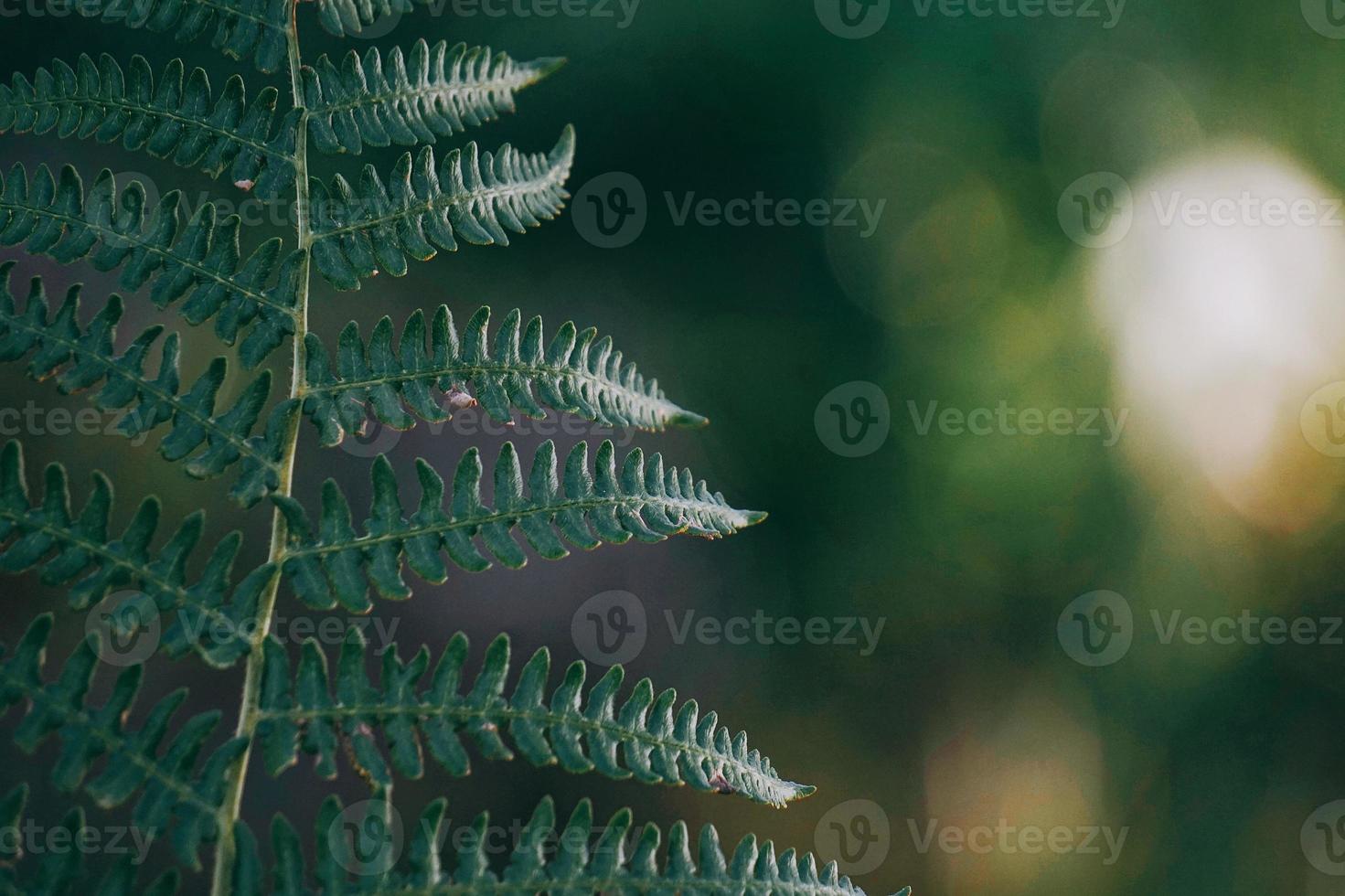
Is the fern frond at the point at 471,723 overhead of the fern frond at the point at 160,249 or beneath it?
beneath

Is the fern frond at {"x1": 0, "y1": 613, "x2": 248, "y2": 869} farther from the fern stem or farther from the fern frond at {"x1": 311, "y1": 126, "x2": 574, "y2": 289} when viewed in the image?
the fern frond at {"x1": 311, "y1": 126, "x2": 574, "y2": 289}

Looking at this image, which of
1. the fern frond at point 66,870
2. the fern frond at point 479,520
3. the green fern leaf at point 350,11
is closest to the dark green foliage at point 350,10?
the green fern leaf at point 350,11

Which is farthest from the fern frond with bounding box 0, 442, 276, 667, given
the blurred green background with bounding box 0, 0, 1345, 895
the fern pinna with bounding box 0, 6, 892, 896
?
the blurred green background with bounding box 0, 0, 1345, 895

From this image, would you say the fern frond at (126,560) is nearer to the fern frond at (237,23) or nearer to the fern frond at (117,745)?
the fern frond at (117,745)

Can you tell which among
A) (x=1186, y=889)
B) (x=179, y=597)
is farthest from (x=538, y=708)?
(x=1186, y=889)

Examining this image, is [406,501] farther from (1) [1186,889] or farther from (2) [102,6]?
(1) [1186,889]

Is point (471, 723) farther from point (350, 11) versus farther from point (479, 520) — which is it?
point (350, 11)
